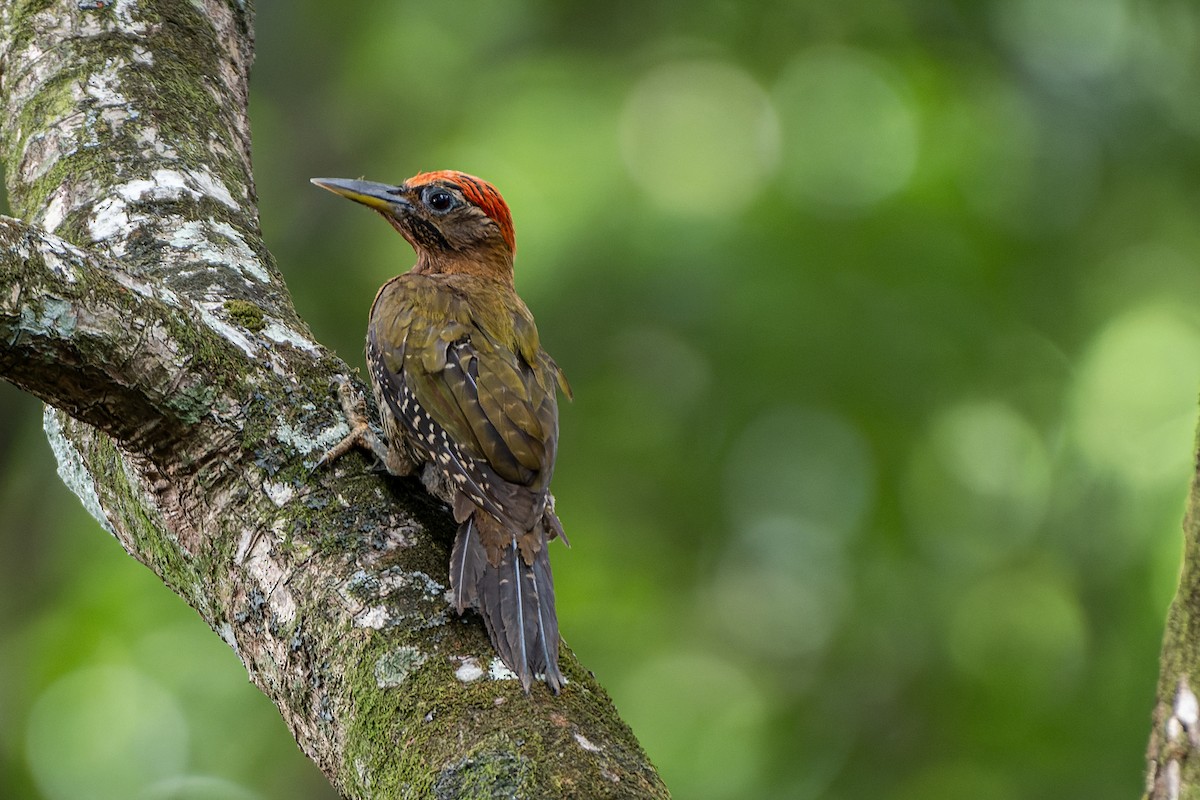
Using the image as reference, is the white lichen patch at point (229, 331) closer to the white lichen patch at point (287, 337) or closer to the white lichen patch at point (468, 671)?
the white lichen patch at point (287, 337)

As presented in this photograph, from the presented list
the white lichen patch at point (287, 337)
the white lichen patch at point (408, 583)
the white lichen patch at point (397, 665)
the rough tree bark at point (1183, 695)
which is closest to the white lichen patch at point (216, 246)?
the white lichen patch at point (287, 337)

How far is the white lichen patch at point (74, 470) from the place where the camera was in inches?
123

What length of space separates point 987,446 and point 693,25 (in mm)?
3069

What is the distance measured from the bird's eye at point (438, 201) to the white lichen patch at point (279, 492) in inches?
87.2

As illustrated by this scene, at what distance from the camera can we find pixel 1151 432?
637 cm

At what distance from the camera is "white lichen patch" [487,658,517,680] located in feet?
7.64

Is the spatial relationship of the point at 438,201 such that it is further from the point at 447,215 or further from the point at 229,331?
the point at 229,331

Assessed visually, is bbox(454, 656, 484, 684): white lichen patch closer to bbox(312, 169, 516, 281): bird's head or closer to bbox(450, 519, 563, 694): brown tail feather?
bbox(450, 519, 563, 694): brown tail feather

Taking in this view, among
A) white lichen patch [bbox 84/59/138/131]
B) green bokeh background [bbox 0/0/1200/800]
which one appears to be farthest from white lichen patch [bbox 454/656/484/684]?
green bokeh background [bbox 0/0/1200/800]

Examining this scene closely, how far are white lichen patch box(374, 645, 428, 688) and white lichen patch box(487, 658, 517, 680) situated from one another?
0.40ft

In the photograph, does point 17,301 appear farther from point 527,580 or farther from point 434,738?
point 527,580

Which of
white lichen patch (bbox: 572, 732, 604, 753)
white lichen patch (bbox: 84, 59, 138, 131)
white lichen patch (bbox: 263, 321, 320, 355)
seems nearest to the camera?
white lichen patch (bbox: 572, 732, 604, 753)

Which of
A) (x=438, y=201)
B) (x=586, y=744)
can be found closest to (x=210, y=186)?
(x=438, y=201)

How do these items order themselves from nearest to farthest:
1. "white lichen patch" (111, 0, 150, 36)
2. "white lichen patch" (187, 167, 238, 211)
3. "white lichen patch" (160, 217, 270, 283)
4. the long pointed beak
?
"white lichen patch" (160, 217, 270, 283)
"white lichen patch" (187, 167, 238, 211)
"white lichen patch" (111, 0, 150, 36)
the long pointed beak
